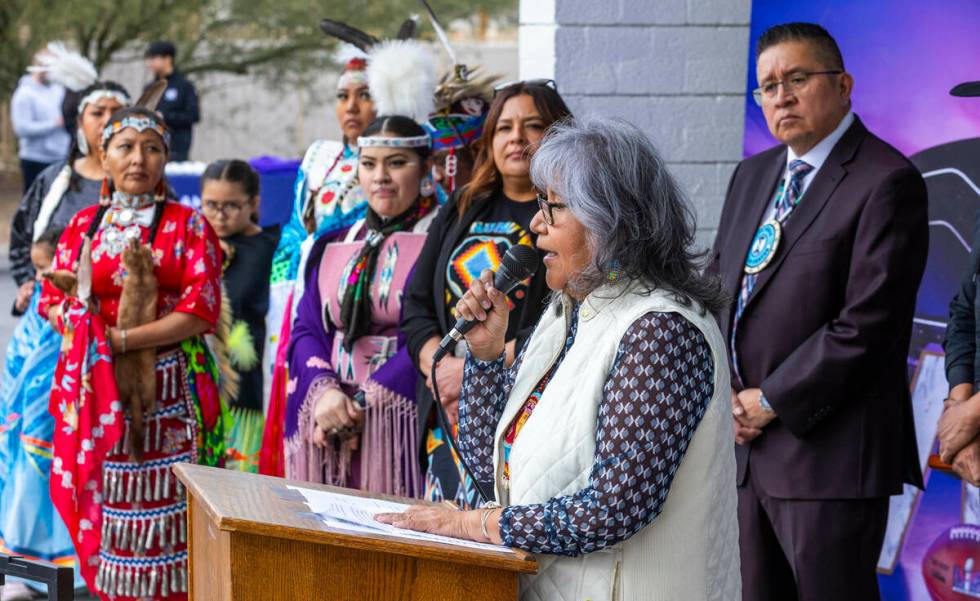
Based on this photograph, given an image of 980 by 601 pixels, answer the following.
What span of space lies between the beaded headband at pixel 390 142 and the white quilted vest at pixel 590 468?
206 cm

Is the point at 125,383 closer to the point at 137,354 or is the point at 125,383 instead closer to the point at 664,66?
the point at 137,354

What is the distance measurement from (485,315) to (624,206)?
37 centimetres

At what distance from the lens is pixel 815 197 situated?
341 cm

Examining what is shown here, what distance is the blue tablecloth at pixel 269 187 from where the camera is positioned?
6996mm

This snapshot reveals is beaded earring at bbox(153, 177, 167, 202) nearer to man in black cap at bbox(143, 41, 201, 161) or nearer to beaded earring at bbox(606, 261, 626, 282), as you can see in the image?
beaded earring at bbox(606, 261, 626, 282)

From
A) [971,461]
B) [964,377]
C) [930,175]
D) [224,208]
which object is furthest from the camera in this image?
[224,208]

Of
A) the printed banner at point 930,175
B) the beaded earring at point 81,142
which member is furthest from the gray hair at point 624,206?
the beaded earring at point 81,142

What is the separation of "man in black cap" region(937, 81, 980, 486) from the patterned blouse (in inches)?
51.6

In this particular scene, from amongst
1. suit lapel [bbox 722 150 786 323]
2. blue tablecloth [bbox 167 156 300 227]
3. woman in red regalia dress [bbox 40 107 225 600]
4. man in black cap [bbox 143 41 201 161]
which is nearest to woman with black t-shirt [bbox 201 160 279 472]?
blue tablecloth [bbox 167 156 300 227]

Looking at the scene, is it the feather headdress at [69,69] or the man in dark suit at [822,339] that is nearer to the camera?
the man in dark suit at [822,339]

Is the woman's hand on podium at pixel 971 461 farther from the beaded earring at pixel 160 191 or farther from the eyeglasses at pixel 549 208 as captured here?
the beaded earring at pixel 160 191

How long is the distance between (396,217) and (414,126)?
0.34m

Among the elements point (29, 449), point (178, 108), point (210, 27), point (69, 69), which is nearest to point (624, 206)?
point (29, 449)

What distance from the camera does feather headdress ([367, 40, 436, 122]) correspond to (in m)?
4.52
